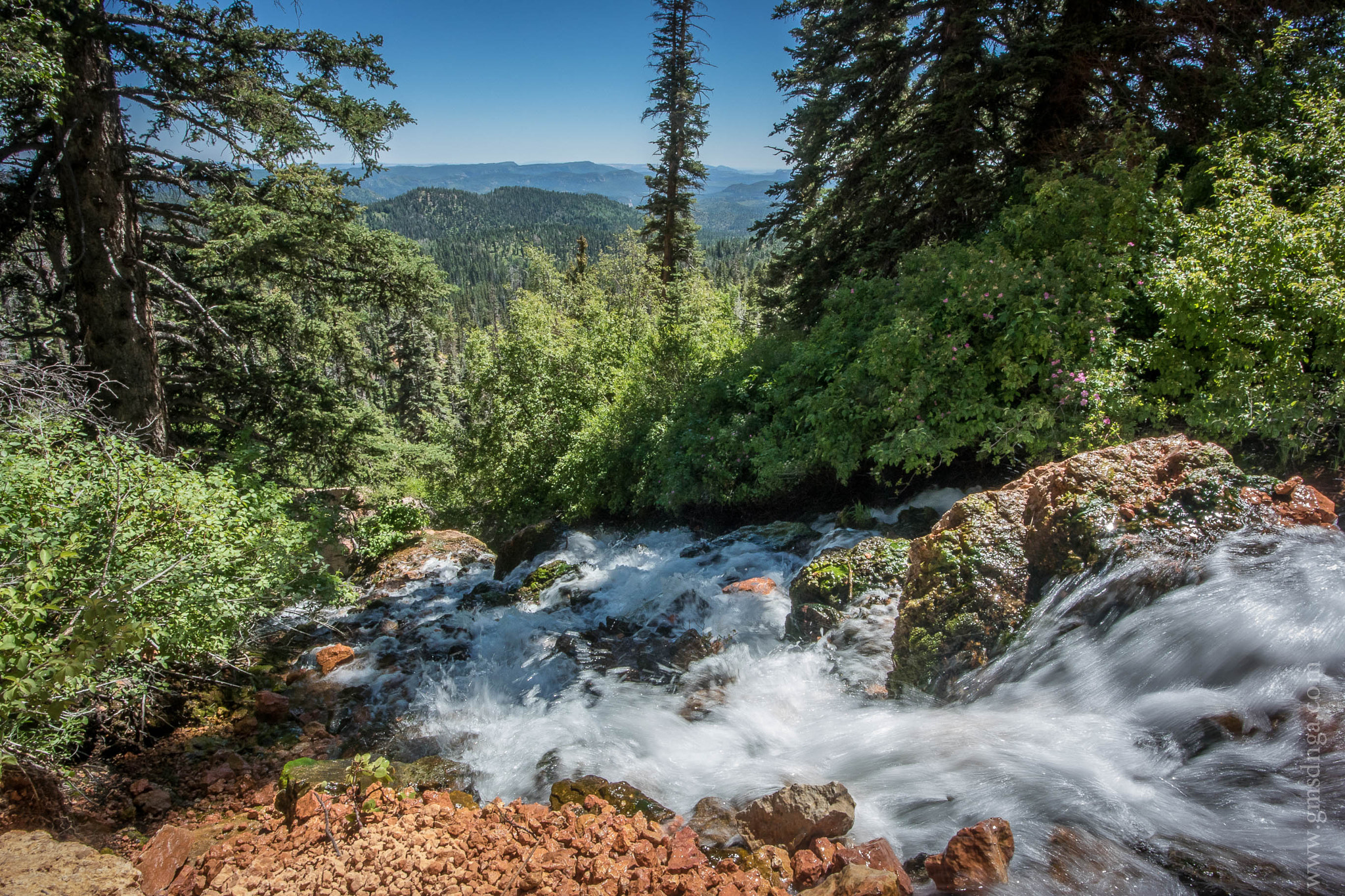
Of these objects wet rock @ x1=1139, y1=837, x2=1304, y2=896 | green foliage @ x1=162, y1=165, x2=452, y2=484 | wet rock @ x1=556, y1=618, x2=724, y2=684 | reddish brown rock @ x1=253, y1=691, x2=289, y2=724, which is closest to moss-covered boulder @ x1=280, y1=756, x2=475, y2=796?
reddish brown rock @ x1=253, y1=691, x2=289, y2=724

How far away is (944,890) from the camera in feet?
9.68

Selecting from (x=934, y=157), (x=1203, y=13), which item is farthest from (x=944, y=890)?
(x=1203, y=13)

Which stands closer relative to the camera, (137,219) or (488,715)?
(488,715)

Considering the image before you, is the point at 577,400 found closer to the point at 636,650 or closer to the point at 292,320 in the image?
the point at 292,320

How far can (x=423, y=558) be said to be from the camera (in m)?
12.1

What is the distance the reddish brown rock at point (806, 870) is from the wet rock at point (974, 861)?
57 cm

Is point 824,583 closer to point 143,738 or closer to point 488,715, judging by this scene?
point 488,715

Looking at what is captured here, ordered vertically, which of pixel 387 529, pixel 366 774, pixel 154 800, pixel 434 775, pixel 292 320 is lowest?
pixel 387 529

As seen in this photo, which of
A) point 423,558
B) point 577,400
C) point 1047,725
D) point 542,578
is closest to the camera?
point 1047,725

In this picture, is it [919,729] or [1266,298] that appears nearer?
[919,729]

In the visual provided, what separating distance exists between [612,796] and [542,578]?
18.8ft

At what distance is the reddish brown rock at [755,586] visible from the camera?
23.5 ft

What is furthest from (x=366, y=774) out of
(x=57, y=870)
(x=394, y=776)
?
(x=57, y=870)

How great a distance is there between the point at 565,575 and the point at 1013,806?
725 cm
